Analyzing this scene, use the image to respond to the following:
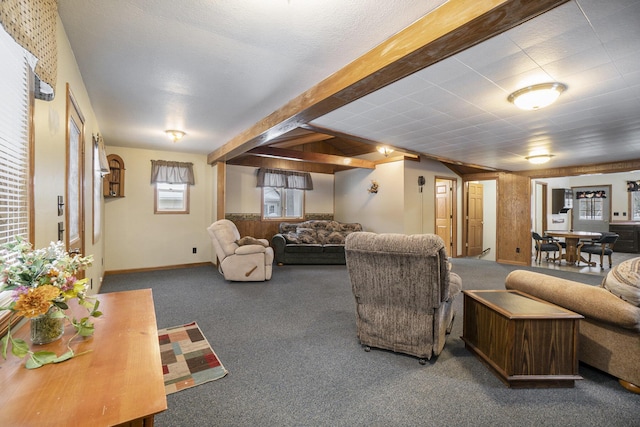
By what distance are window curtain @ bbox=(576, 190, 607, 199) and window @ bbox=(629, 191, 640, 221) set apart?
627 mm

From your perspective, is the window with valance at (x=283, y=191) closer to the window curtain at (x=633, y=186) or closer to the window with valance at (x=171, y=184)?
the window with valance at (x=171, y=184)

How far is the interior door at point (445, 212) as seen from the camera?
7.23 meters

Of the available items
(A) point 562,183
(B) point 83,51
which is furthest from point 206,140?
(A) point 562,183

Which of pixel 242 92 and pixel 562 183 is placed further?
pixel 562 183

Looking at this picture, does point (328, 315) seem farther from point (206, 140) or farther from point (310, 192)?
point (310, 192)

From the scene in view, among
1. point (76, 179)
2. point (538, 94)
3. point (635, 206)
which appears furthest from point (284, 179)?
point (635, 206)

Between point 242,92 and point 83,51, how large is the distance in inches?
48.7

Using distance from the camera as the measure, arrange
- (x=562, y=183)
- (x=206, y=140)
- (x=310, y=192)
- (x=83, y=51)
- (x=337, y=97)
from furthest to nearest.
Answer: (x=562, y=183), (x=310, y=192), (x=206, y=140), (x=337, y=97), (x=83, y=51)

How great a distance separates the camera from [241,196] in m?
6.61

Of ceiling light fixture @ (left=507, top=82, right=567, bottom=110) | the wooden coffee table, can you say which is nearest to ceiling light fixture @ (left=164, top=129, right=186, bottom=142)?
ceiling light fixture @ (left=507, top=82, right=567, bottom=110)

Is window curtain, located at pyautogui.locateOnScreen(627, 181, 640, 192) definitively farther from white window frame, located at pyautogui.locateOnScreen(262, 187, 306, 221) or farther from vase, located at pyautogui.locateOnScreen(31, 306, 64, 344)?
vase, located at pyautogui.locateOnScreen(31, 306, 64, 344)

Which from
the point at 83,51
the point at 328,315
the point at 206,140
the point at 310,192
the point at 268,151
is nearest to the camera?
the point at 83,51

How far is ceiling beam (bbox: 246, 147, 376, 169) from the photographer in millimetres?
5535

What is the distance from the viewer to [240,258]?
465 centimetres
